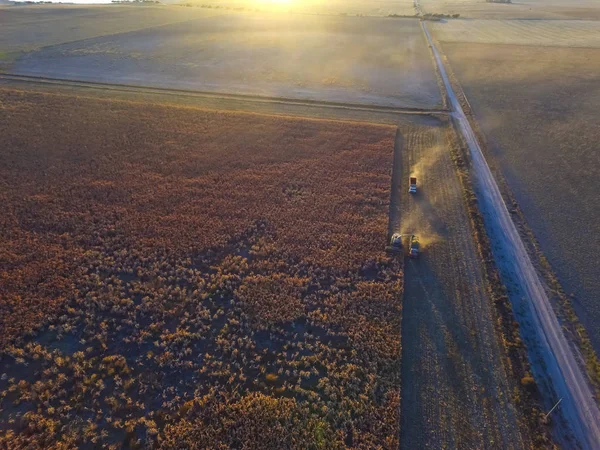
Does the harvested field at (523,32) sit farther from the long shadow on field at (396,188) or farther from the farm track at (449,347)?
the farm track at (449,347)

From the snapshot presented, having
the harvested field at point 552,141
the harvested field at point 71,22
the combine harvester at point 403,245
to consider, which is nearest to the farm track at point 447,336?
the combine harvester at point 403,245

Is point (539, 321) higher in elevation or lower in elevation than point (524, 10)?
lower

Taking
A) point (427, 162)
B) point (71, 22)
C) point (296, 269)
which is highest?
point (71, 22)

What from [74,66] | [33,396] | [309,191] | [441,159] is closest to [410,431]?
[33,396]

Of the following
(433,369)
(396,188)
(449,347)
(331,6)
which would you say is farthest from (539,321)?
(331,6)

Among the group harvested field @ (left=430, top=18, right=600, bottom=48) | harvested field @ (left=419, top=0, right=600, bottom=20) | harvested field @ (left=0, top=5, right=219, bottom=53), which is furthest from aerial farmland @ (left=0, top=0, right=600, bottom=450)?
harvested field @ (left=419, top=0, right=600, bottom=20)

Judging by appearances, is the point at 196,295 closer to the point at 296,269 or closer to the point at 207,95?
the point at 296,269

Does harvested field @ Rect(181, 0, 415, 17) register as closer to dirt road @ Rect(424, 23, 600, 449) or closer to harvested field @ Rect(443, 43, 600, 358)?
harvested field @ Rect(443, 43, 600, 358)
